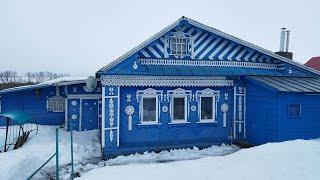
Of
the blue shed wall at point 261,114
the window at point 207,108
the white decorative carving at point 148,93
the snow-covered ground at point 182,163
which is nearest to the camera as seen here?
the snow-covered ground at point 182,163

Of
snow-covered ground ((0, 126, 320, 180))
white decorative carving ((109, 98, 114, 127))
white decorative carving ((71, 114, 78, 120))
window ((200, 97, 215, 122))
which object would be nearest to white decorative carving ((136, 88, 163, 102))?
white decorative carving ((109, 98, 114, 127))

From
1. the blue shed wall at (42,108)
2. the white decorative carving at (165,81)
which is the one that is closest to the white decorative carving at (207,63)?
the white decorative carving at (165,81)

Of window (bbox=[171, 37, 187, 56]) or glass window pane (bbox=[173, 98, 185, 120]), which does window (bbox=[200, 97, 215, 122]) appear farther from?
window (bbox=[171, 37, 187, 56])

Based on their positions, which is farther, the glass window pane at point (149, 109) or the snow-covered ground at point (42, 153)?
the glass window pane at point (149, 109)

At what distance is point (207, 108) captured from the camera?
45.4ft

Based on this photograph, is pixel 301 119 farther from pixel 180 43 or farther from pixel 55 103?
pixel 55 103

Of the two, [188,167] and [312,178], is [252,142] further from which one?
[312,178]

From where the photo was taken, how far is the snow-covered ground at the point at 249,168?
281 inches

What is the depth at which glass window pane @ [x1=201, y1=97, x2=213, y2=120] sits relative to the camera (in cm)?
1373

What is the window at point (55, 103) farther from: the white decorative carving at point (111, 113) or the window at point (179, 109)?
the window at point (179, 109)

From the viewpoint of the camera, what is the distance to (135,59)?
12430mm

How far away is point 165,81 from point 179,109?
1.49m

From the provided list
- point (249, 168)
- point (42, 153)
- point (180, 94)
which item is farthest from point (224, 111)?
point (42, 153)

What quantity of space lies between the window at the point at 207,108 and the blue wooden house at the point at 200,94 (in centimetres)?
5
